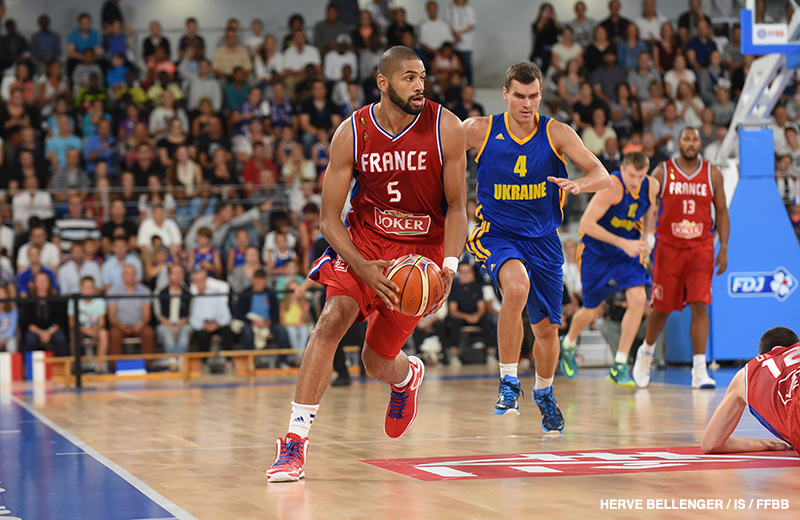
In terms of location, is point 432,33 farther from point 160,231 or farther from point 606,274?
point 606,274

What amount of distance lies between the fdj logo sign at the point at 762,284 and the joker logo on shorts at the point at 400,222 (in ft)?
23.9

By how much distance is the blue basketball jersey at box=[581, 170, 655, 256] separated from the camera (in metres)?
9.73

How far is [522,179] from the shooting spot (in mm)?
6512

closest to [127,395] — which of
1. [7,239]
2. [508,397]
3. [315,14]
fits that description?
[7,239]

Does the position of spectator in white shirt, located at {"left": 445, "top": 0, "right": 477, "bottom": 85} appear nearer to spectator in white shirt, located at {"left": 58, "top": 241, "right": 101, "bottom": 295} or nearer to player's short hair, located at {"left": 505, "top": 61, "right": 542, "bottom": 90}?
spectator in white shirt, located at {"left": 58, "top": 241, "right": 101, "bottom": 295}

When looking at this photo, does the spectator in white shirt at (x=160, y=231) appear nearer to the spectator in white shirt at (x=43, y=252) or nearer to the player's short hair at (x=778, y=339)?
the spectator in white shirt at (x=43, y=252)

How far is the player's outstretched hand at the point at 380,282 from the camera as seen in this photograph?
4.89 meters

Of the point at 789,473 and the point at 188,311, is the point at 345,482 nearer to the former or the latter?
the point at 789,473

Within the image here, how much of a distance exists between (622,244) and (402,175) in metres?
4.85

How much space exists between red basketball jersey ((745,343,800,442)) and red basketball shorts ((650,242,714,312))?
15.7 feet

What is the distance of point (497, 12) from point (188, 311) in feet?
33.6

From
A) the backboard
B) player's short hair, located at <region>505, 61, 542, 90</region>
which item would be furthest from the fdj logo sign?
player's short hair, located at <region>505, 61, 542, 90</region>

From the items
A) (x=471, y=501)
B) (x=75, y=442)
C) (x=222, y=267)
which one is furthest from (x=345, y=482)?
(x=222, y=267)

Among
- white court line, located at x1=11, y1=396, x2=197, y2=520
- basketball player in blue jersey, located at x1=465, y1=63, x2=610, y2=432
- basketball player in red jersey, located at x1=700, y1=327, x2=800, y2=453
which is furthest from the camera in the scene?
basketball player in blue jersey, located at x1=465, y1=63, x2=610, y2=432
